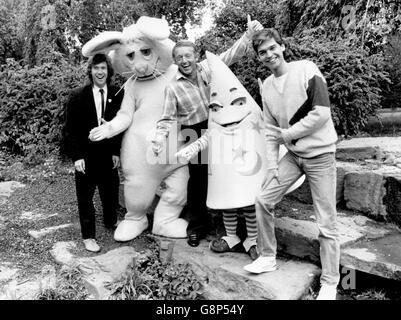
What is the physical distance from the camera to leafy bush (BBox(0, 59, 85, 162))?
671 cm

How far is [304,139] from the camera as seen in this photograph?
284cm

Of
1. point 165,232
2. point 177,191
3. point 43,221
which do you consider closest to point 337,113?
point 177,191

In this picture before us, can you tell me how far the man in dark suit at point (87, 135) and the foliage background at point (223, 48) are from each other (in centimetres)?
135

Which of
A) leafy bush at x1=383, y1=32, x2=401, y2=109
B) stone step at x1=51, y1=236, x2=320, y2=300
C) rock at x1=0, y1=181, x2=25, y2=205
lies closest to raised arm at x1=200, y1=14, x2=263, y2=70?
stone step at x1=51, y1=236, x2=320, y2=300

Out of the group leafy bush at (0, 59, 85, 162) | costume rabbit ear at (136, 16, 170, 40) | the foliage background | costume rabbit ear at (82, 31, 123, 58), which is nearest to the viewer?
costume rabbit ear at (136, 16, 170, 40)

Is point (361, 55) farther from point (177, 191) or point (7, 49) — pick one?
point (7, 49)

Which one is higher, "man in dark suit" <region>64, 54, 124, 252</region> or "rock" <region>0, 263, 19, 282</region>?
"man in dark suit" <region>64, 54, 124, 252</region>

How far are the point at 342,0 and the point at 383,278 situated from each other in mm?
5702

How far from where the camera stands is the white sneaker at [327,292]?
2.88m

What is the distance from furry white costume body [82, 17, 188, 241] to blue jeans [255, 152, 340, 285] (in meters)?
1.09

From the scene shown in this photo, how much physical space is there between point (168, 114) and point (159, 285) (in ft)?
4.23

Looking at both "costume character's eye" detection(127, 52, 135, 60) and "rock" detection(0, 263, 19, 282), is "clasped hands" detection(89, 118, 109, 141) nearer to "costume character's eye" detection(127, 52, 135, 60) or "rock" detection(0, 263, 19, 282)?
"costume character's eye" detection(127, 52, 135, 60)

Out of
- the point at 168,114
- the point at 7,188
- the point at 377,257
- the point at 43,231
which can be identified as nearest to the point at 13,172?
the point at 7,188

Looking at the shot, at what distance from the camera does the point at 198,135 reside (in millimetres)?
3689
